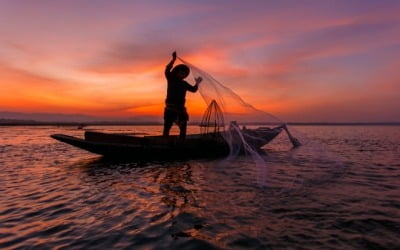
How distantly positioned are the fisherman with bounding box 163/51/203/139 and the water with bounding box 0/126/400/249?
5.23 metres

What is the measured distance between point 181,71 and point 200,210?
10.3m

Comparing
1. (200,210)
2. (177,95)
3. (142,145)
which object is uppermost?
(177,95)

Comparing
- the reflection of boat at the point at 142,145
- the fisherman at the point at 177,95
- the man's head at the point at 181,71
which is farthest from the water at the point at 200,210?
the man's head at the point at 181,71

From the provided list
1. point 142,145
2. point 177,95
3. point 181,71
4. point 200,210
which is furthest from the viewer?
point 177,95

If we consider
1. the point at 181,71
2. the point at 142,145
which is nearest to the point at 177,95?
the point at 181,71

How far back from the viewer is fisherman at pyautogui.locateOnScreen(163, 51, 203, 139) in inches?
641

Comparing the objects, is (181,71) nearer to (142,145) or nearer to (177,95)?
(177,95)

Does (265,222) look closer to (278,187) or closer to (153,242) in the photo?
(153,242)

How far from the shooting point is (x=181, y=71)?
53.2ft

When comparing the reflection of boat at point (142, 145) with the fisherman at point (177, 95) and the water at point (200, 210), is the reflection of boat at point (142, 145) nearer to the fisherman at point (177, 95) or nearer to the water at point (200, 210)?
the fisherman at point (177, 95)

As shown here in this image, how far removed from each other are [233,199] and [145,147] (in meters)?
9.17

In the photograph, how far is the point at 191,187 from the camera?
986cm

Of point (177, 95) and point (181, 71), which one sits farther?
point (177, 95)

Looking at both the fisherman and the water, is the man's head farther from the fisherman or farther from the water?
the water
